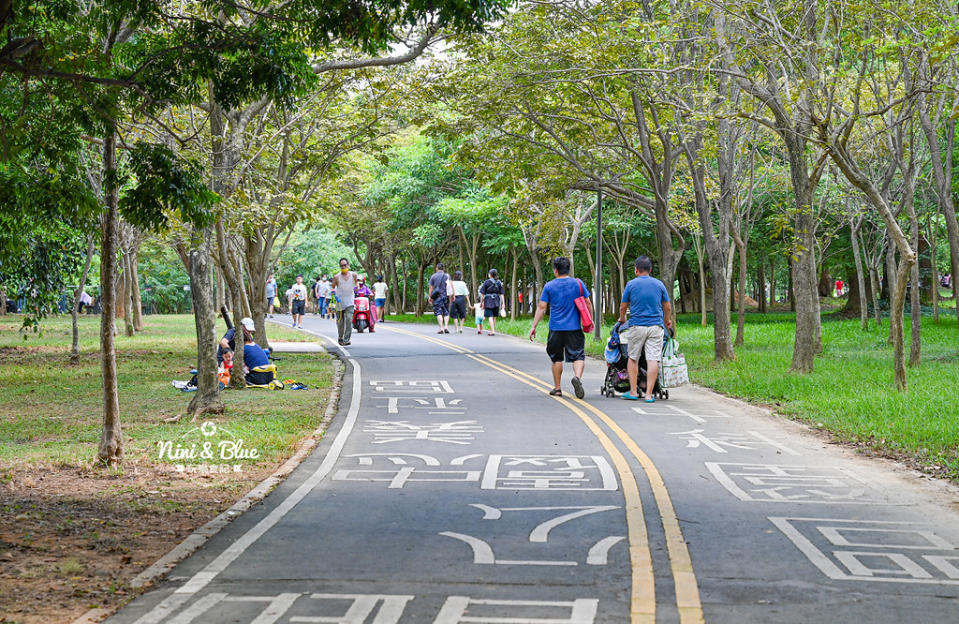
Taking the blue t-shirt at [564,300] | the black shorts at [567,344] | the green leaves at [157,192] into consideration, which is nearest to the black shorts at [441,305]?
the black shorts at [567,344]

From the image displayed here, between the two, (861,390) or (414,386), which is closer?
(861,390)

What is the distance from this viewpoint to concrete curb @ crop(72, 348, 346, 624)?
538cm

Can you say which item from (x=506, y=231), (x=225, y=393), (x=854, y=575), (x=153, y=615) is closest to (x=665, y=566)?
(x=854, y=575)

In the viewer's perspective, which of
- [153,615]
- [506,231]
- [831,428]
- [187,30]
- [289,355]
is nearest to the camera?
[153,615]

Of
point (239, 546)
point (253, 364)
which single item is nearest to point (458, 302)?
point (253, 364)

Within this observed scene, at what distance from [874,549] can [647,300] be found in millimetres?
7478

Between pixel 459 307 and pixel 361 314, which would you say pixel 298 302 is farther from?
pixel 459 307

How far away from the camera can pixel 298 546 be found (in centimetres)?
614

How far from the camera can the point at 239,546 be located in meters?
6.17

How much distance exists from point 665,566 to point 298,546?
7.35 ft

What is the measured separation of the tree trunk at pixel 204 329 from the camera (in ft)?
39.4

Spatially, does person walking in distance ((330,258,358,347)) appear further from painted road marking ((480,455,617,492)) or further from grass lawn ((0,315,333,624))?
painted road marking ((480,455,617,492))

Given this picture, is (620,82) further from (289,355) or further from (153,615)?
(153,615)

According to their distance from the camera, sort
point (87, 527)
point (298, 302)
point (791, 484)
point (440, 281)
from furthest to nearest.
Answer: point (298, 302) < point (440, 281) < point (791, 484) < point (87, 527)
